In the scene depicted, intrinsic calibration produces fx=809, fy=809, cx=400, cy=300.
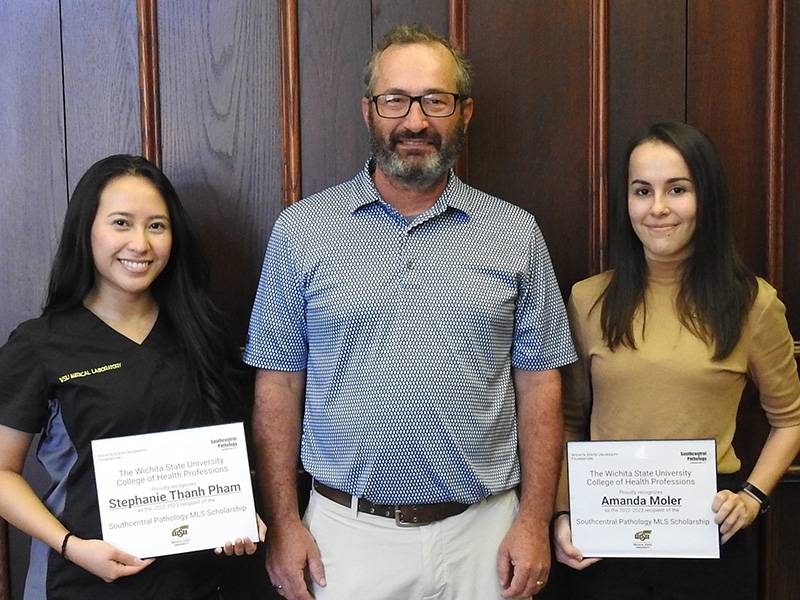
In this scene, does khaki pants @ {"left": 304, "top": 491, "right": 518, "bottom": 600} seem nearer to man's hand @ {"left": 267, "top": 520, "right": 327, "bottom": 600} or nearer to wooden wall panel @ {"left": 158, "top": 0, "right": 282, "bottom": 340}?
man's hand @ {"left": 267, "top": 520, "right": 327, "bottom": 600}

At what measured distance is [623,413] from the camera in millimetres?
1643

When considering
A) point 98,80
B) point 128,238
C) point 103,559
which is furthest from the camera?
point 98,80

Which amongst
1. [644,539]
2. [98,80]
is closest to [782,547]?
[644,539]

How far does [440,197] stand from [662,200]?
0.44 metres

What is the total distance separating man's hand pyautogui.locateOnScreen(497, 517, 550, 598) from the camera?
1.58 metres

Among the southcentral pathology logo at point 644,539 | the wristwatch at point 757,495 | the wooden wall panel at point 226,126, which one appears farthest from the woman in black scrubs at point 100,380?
the wristwatch at point 757,495

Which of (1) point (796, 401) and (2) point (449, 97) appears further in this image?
(1) point (796, 401)

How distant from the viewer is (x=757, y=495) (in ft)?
5.37

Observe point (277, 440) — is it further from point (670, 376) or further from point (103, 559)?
point (670, 376)

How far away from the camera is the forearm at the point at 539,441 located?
1616mm

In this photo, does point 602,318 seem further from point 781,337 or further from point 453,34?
point 453,34

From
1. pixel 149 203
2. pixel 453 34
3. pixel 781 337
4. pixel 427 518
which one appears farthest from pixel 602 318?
pixel 149 203

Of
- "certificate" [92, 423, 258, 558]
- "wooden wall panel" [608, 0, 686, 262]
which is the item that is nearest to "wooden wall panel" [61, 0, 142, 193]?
"certificate" [92, 423, 258, 558]

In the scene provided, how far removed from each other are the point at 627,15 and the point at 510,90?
32cm
